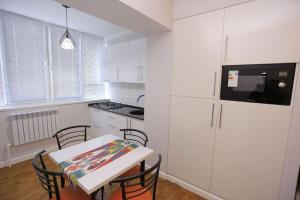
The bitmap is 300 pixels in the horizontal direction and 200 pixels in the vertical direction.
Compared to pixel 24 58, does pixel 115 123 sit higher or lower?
lower

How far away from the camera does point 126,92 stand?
3.60 m

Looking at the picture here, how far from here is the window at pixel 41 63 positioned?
2.53 metres

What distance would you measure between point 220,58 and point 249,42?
29 centimetres

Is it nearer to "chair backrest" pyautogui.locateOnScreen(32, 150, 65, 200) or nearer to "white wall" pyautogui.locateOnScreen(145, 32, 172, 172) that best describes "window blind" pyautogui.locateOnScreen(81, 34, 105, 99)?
"white wall" pyautogui.locateOnScreen(145, 32, 172, 172)

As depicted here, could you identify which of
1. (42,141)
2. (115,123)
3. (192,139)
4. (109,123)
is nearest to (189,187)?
(192,139)

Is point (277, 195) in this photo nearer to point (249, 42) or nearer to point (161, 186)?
point (161, 186)

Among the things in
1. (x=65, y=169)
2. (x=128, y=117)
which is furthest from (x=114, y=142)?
(x=128, y=117)

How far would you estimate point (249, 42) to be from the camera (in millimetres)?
1474

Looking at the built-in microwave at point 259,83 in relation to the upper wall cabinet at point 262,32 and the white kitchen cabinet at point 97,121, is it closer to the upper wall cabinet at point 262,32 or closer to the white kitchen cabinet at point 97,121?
the upper wall cabinet at point 262,32

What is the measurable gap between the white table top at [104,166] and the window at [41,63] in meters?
1.98

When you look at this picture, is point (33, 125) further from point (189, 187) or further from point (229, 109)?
point (229, 109)

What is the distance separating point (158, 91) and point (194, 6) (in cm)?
117

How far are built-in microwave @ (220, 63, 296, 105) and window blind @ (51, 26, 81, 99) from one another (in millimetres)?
3114

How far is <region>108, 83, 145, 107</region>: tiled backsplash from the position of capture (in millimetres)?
3328
